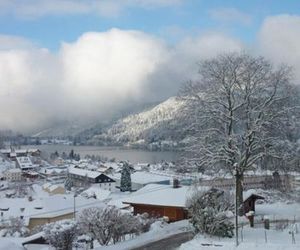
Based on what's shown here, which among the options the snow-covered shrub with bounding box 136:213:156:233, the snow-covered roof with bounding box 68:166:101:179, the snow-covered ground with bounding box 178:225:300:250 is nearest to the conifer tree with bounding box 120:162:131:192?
the snow-covered roof with bounding box 68:166:101:179

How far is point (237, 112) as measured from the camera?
76.2ft

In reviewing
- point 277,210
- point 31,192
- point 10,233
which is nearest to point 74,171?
point 31,192

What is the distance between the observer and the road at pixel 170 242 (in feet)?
62.7

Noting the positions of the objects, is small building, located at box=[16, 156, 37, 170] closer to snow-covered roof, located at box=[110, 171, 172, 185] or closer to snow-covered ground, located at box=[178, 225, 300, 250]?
snow-covered roof, located at box=[110, 171, 172, 185]

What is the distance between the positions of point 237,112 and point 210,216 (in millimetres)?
6746

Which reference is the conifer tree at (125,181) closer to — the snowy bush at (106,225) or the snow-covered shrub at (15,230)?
the snow-covered shrub at (15,230)

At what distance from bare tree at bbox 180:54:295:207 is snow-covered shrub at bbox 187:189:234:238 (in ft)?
8.29

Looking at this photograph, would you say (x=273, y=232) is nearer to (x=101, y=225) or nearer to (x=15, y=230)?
(x=101, y=225)

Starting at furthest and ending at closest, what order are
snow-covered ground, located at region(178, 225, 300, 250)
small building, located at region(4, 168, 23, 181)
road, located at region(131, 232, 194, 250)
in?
small building, located at region(4, 168, 23, 181)
road, located at region(131, 232, 194, 250)
snow-covered ground, located at region(178, 225, 300, 250)

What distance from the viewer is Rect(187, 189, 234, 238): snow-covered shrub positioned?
18.2 metres

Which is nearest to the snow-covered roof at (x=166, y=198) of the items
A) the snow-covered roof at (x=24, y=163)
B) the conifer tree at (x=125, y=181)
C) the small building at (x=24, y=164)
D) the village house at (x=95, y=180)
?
the conifer tree at (x=125, y=181)

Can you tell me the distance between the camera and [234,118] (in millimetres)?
22891

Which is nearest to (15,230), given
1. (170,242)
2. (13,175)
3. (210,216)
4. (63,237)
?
(63,237)

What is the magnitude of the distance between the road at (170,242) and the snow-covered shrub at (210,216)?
1.32 meters
